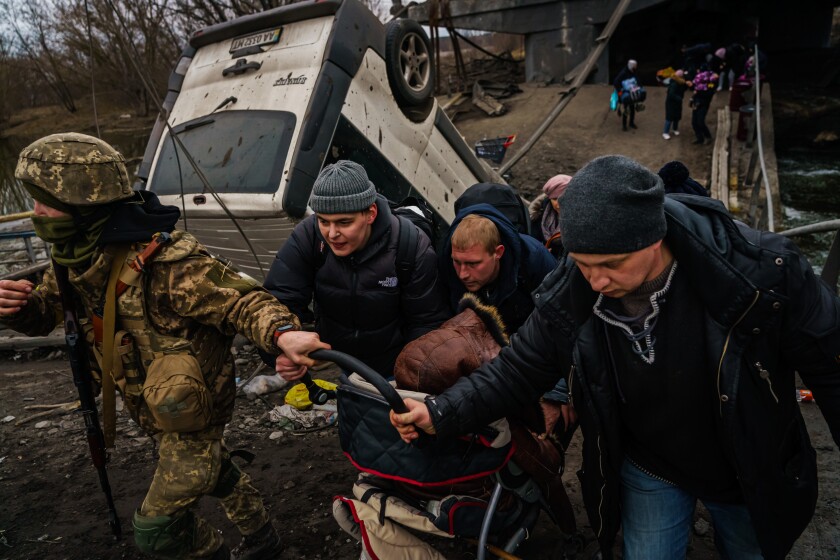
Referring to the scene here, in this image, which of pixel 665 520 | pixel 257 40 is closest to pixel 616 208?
pixel 665 520

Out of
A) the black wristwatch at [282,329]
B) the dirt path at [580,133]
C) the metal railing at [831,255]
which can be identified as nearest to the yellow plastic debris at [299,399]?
the black wristwatch at [282,329]

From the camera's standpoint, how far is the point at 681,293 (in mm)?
1618

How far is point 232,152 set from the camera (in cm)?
459

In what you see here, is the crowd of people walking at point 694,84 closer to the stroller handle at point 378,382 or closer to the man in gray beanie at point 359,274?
the man in gray beanie at point 359,274

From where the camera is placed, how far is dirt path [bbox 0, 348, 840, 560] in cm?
275

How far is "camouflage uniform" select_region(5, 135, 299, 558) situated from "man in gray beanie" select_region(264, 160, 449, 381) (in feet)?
1.19

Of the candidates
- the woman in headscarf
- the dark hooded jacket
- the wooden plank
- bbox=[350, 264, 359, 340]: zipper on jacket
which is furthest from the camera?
the wooden plank

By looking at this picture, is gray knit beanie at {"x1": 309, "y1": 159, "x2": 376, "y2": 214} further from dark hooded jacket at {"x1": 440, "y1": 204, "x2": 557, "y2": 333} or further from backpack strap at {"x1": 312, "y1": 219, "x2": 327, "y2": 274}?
dark hooded jacket at {"x1": 440, "y1": 204, "x2": 557, "y2": 333}

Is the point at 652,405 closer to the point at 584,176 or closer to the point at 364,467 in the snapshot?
the point at 584,176

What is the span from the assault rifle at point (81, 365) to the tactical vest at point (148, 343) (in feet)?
0.21

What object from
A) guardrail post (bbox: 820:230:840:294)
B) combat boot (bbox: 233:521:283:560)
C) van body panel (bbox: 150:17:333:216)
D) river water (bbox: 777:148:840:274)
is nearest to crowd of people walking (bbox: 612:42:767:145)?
river water (bbox: 777:148:840:274)

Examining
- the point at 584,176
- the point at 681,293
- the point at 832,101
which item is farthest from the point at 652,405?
the point at 832,101

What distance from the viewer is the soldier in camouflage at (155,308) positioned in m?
2.09

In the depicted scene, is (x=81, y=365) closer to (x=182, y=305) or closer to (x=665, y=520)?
(x=182, y=305)
